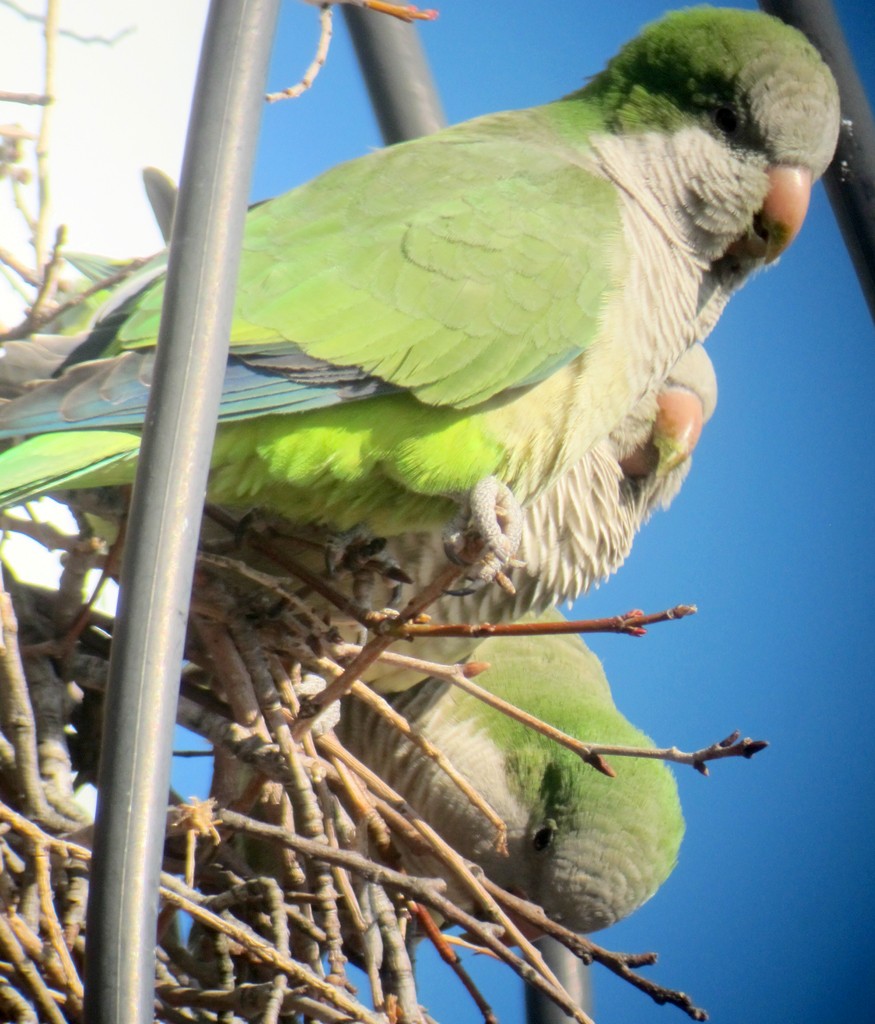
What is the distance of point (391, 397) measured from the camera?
133 cm

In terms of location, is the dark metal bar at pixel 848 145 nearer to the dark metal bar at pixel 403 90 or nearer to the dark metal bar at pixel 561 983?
the dark metal bar at pixel 403 90

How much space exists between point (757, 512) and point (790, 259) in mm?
555

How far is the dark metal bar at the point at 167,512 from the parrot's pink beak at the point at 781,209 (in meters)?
0.92

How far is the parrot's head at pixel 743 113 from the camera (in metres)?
1.55

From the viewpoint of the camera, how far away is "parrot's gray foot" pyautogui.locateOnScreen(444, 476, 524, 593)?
1283 mm

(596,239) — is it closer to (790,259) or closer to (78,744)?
(78,744)

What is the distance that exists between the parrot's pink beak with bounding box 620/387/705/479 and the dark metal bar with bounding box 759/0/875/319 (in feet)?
1.13

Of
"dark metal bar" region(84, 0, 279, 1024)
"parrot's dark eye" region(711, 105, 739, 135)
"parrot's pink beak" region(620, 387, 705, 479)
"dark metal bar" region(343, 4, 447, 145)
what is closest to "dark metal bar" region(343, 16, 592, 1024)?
"dark metal bar" region(343, 4, 447, 145)

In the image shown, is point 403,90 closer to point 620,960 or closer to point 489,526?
point 489,526

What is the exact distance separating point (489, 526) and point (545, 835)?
722 mm

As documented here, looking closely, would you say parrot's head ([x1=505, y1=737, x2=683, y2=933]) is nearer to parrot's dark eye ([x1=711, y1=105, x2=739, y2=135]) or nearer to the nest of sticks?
the nest of sticks

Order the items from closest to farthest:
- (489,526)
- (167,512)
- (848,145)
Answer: (167,512), (489,526), (848,145)

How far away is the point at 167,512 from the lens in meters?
0.70

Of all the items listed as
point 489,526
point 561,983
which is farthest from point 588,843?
point 489,526
